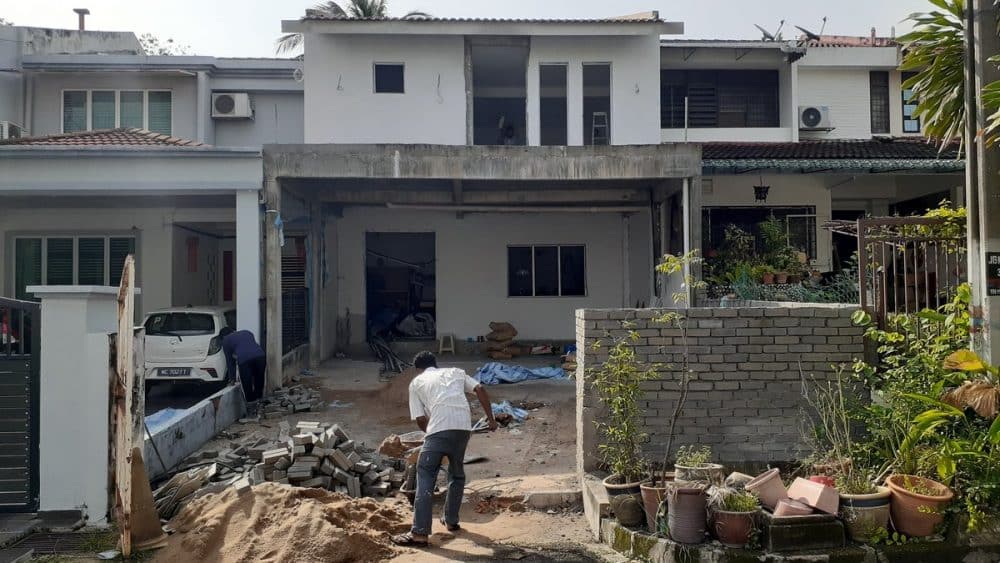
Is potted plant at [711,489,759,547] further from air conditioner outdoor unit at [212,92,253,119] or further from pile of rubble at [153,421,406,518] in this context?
air conditioner outdoor unit at [212,92,253,119]

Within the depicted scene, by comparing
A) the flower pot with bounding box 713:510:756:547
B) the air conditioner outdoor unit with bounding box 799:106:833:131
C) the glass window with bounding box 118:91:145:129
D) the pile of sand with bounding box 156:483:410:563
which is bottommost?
the pile of sand with bounding box 156:483:410:563

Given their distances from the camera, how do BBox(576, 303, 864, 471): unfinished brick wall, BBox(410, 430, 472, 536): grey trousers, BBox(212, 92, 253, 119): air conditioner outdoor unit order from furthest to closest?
BBox(212, 92, 253, 119): air conditioner outdoor unit, BBox(576, 303, 864, 471): unfinished brick wall, BBox(410, 430, 472, 536): grey trousers

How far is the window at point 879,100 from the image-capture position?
647 inches

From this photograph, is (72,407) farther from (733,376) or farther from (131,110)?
(131,110)

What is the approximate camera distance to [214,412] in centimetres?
849

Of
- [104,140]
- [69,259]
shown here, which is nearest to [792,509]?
[104,140]

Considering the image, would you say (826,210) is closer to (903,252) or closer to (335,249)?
(903,252)

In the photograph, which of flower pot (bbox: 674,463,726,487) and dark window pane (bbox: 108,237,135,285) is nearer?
flower pot (bbox: 674,463,726,487)

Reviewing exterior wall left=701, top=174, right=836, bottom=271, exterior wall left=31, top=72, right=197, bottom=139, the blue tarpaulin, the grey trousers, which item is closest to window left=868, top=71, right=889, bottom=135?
exterior wall left=701, top=174, right=836, bottom=271

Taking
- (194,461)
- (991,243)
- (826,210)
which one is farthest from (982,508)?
(826,210)

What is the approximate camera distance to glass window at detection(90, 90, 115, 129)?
53.2 feet

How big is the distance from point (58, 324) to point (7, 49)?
14.1 m

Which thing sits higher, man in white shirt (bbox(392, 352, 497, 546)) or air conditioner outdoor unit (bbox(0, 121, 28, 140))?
air conditioner outdoor unit (bbox(0, 121, 28, 140))

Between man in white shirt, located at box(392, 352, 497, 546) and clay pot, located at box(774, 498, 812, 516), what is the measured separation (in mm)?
2288
